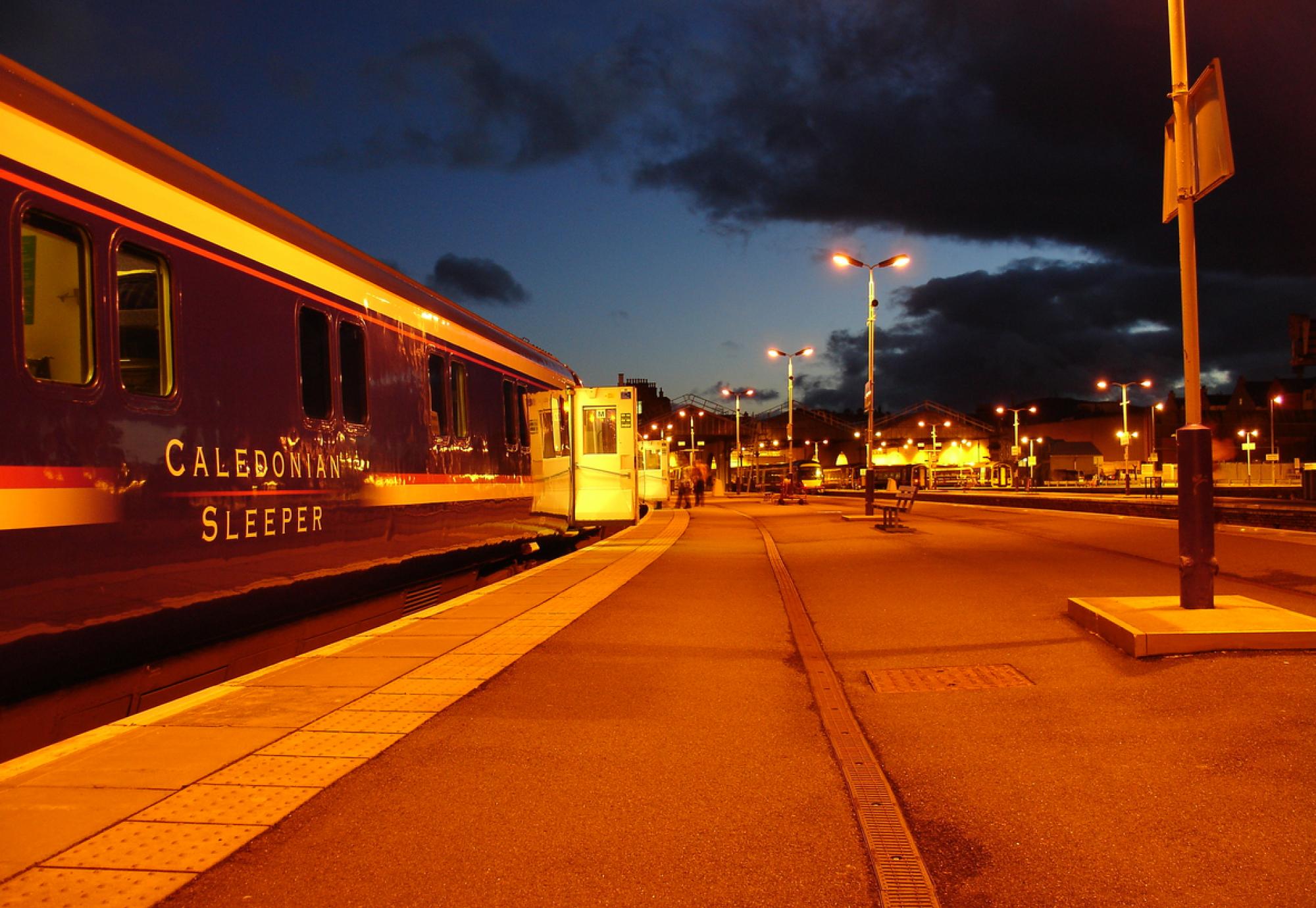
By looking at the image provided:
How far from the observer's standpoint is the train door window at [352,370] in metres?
8.72

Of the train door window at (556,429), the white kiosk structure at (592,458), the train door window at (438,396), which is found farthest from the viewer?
the white kiosk structure at (592,458)

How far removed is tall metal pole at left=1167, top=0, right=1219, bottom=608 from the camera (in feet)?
24.9

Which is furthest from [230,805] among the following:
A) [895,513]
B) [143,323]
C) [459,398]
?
[895,513]

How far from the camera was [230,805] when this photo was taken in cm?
428

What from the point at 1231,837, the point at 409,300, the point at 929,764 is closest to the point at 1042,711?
the point at 929,764

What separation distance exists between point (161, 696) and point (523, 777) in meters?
3.51

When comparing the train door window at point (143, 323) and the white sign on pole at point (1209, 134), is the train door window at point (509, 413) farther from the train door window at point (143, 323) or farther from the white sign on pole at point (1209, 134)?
the white sign on pole at point (1209, 134)

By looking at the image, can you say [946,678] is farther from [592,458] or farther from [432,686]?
[592,458]

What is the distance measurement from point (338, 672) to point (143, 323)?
2.70 m

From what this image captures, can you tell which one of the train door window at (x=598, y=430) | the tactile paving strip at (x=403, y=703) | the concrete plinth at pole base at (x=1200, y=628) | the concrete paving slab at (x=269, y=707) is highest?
the train door window at (x=598, y=430)

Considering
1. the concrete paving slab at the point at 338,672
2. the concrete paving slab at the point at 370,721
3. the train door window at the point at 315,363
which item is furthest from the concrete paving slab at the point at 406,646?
the train door window at the point at 315,363

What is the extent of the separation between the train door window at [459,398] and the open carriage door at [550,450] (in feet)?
10.6

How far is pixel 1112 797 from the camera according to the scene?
4316mm

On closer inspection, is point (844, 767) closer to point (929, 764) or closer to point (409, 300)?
point (929, 764)
